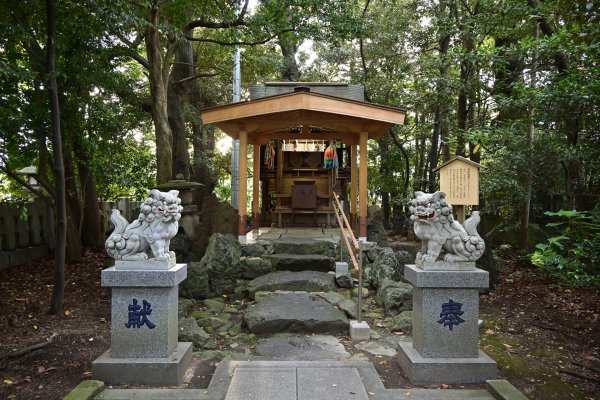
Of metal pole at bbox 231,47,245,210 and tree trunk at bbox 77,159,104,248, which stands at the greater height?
metal pole at bbox 231,47,245,210

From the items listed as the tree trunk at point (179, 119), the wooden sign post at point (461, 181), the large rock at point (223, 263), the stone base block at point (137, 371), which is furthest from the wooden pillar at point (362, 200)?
the tree trunk at point (179, 119)

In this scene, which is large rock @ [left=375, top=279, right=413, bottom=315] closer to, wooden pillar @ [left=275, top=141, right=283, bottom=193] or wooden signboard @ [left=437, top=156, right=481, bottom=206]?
wooden signboard @ [left=437, top=156, right=481, bottom=206]

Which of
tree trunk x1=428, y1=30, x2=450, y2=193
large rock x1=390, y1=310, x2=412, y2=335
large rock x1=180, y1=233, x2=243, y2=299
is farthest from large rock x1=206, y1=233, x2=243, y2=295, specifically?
tree trunk x1=428, y1=30, x2=450, y2=193

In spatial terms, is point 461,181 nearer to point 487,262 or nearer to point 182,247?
point 487,262

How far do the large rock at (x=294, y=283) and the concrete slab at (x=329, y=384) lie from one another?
2.83 metres

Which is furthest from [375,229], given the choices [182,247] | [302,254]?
[182,247]

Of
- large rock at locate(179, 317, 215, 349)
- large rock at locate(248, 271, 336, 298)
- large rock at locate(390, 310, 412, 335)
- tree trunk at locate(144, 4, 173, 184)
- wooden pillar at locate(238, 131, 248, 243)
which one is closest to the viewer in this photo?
large rock at locate(179, 317, 215, 349)

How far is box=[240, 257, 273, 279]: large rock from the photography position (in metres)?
7.91

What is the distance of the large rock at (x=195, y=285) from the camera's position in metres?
7.17

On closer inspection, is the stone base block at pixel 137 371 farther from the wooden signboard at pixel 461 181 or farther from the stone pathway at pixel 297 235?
the stone pathway at pixel 297 235

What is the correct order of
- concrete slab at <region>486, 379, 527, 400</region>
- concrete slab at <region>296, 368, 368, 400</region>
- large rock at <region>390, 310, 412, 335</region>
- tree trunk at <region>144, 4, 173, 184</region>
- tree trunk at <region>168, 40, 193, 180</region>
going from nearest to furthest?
concrete slab at <region>486, 379, 527, 400</region>, concrete slab at <region>296, 368, 368, 400</region>, large rock at <region>390, 310, 412, 335</region>, tree trunk at <region>144, 4, 173, 184</region>, tree trunk at <region>168, 40, 193, 180</region>

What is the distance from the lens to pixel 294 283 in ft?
23.6

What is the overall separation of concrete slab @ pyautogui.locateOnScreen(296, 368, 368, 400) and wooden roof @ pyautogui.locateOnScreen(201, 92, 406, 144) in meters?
5.70

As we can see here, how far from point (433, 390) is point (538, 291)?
19.8 ft
